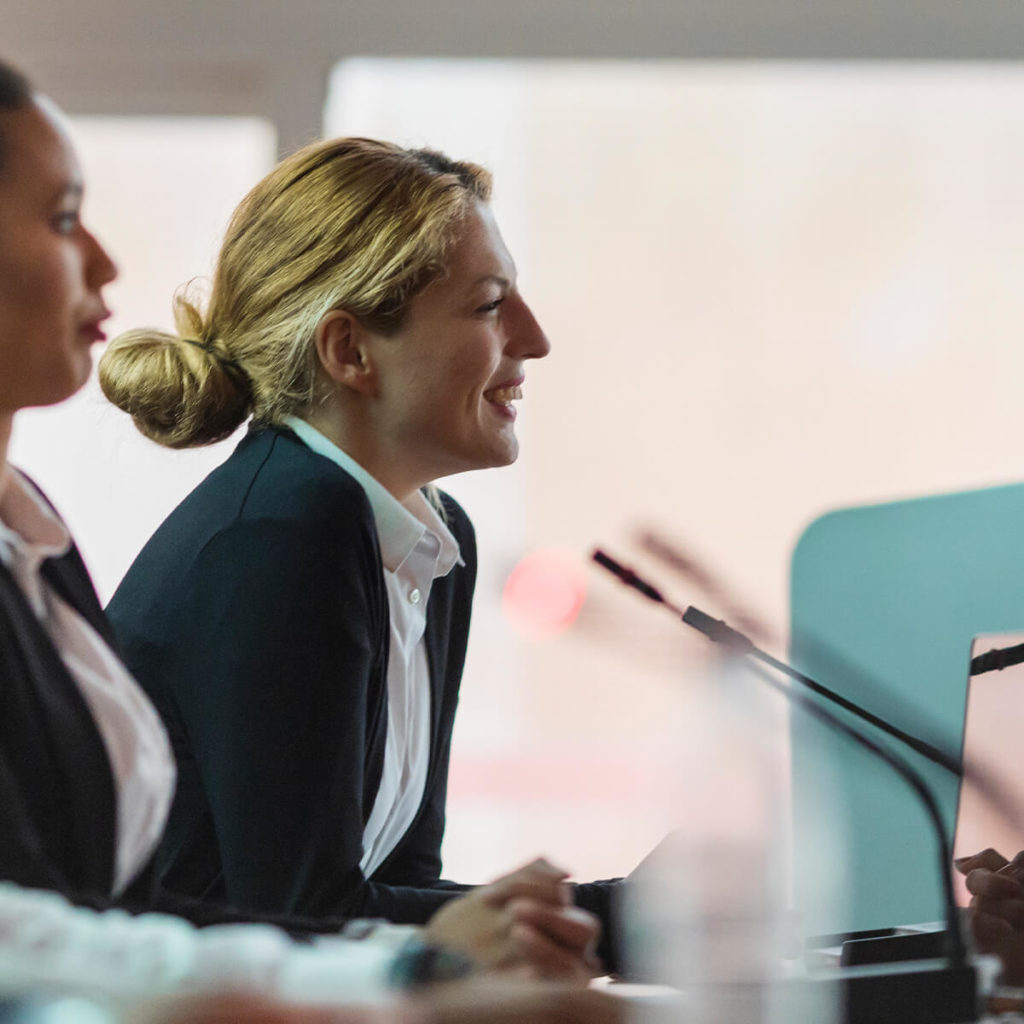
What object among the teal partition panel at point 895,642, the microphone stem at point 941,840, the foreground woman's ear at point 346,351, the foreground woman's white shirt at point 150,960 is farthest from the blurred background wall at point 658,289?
the foreground woman's white shirt at point 150,960

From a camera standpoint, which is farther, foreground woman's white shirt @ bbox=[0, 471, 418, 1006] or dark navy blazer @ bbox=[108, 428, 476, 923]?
dark navy blazer @ bbox=[108, 428, 476, 923]

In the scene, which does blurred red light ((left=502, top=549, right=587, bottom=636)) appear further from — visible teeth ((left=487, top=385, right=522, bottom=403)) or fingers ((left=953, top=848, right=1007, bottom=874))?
fingers ((left=953, top=848, right=1007, bottom=874))

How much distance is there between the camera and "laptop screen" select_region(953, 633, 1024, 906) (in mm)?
1222

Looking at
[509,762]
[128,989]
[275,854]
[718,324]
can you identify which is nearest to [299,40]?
[718,324]

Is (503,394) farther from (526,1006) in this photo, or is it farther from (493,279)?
(526,1006)

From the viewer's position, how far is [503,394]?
134 cm

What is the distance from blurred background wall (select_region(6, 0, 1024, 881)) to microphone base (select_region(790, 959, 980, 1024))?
120 centimetres

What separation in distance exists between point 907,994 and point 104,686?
1.72ft

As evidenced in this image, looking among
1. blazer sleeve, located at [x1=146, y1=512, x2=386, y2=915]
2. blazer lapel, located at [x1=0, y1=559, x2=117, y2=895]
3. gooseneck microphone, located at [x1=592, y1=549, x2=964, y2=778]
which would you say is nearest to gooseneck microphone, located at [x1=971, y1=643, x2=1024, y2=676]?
gooseneck microphone, located at [x1=592, y1=549, x2=964, y2=778]

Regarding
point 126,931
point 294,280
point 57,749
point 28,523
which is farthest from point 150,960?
point 294,280

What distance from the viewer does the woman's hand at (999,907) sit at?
1.06m

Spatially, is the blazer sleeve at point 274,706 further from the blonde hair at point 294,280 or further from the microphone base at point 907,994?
the microphone base at point 907,994

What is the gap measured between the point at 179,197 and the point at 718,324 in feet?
3.05

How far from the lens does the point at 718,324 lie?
2.20m
